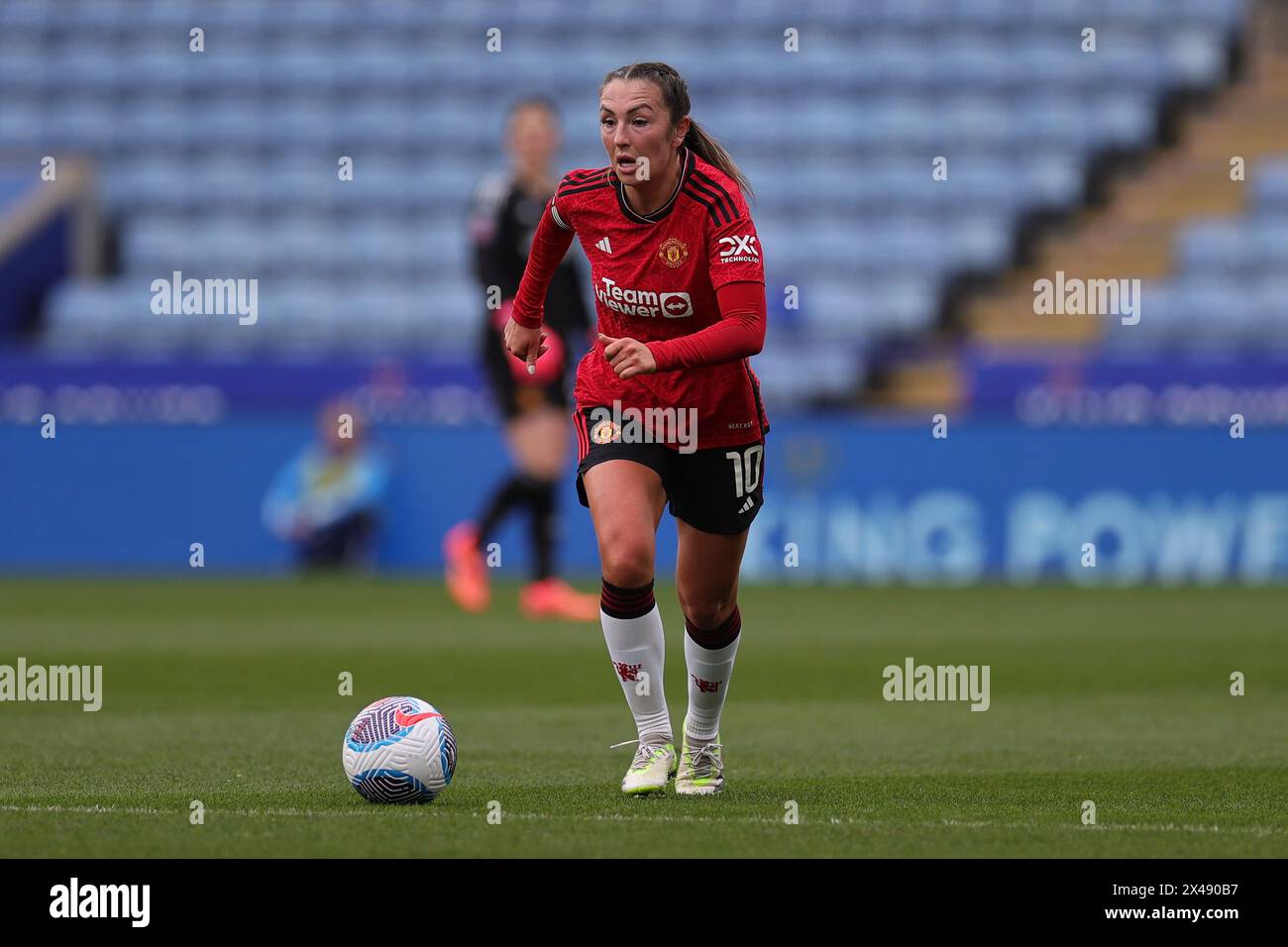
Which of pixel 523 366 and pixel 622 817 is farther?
pixel 523 366

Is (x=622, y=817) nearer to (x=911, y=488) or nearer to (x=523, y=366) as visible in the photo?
(x=523, y=366)

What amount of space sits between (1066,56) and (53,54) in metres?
10.9

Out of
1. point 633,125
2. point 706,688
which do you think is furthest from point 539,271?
point 706,688

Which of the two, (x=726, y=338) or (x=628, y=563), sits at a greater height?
(x=726, y=338)

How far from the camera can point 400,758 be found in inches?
207

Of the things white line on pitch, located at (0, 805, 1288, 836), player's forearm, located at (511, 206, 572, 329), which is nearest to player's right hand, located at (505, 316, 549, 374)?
player's forearm, located at (511, 206, 572, 329)

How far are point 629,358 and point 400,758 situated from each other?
121cm

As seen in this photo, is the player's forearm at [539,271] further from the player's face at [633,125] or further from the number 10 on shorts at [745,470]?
the number 10 on shorts at [745,470]

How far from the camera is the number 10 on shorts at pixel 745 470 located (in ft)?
18.3

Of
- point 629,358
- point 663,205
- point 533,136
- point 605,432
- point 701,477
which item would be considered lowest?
point 701,477

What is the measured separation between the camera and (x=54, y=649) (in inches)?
379

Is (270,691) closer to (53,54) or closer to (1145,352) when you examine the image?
(1145,352)

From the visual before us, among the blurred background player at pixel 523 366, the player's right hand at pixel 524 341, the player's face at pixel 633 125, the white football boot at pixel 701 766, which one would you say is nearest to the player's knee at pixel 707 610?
the white football boot at pixel 701 766
